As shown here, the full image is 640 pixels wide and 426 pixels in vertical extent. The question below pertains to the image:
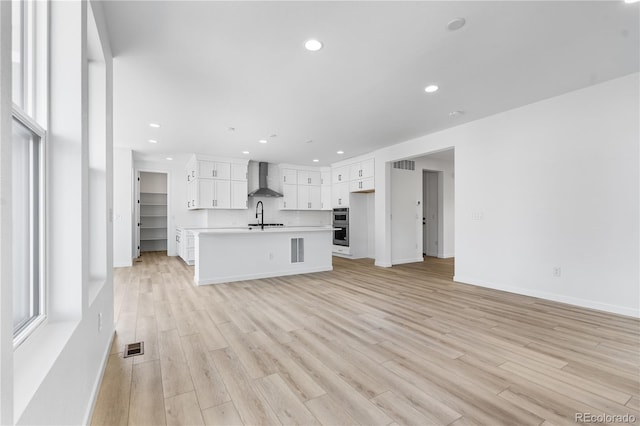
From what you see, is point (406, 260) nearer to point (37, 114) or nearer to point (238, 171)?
point (238, 171)

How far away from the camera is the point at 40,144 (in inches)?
54.4

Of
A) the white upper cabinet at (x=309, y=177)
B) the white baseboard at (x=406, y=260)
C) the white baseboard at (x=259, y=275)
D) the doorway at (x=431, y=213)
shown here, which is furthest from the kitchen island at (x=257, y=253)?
the doorway at (x=431, y=213)

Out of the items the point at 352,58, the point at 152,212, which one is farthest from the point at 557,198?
the point at 152,212

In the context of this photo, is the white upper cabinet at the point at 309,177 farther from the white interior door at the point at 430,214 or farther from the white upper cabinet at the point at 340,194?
the white interior door at the point at 430,214

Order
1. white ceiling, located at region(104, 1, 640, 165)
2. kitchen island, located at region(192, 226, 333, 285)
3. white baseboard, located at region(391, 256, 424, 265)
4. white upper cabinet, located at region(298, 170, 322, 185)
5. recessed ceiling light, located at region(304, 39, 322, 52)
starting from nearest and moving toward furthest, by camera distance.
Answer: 1. white ceiling, located at region(104, 1, 640, 165)
2. recessed ceiling light, located at region(304, 39, 322, 52)
3. kitchen island, located at region(192, 226, 333, 285)
4. white baseboard, located at region(391, 256, 424, 265)
5. white upper cabinet, located at region(298, 170, 322, 185)

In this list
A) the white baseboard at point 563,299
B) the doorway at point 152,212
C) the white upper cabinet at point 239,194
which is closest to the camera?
the white baseboard at point 563,299

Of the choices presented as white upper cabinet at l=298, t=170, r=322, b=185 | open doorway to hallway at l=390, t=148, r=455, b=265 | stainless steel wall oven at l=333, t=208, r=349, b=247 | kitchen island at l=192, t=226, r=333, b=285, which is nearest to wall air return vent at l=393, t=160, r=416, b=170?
open doorway to hallway at l=390, t=148, r=455, b=265

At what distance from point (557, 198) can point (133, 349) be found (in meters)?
4.98

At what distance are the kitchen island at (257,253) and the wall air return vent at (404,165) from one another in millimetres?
2461

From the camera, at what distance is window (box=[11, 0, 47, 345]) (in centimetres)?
118

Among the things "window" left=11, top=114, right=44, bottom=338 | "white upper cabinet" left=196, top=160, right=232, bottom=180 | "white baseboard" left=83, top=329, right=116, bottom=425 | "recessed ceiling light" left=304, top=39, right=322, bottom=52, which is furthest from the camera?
"white upper cabinet" left=196, top=160, right=232, bottom=180

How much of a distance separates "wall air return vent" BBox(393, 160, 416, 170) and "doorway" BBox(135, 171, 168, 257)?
22.3 feet

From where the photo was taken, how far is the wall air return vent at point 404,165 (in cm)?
679

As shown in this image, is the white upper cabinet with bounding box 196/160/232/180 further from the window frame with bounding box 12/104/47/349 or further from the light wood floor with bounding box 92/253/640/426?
the window frame with bounding box 12/104/47/349
